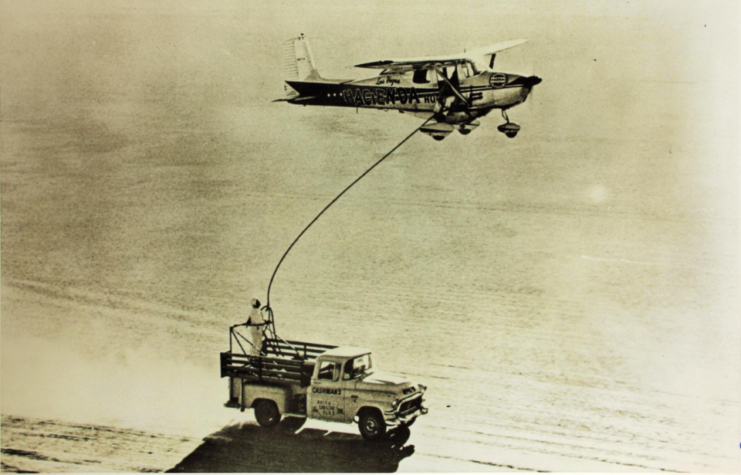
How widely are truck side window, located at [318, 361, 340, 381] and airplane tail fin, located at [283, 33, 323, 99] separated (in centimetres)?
303

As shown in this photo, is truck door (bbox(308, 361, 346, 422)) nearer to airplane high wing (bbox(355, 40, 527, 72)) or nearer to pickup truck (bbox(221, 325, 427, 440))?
pickup truck (bbox(221, 325, 427, 440))

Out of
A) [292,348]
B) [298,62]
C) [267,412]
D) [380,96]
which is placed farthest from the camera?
[298,62]

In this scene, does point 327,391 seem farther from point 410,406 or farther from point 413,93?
point 413,93

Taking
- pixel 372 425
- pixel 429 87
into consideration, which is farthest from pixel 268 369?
pixel 429 87

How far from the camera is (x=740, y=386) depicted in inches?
271

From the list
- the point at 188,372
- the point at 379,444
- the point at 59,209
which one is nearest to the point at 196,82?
the point at 59,209

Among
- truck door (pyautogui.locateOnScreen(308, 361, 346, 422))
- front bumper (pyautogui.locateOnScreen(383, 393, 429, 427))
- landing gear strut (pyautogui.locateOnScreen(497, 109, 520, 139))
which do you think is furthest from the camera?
landing gear strut (pyautogui.locateOnScreen(497, 109, 520, 139))

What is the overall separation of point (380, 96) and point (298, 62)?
1.00m

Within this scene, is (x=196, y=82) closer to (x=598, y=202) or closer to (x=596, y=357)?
(x=598, y=202)

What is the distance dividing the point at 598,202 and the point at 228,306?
4284mm

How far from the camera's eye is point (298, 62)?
23.1 feet

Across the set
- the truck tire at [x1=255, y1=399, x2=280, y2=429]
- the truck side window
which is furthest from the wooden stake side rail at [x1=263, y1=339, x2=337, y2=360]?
the truck tire at [x1=255, y1=399, x2=280, y2=429]

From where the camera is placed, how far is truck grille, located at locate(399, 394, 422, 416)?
5645 millimetres

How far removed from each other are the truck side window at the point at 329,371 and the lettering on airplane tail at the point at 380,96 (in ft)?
→ 9.45
